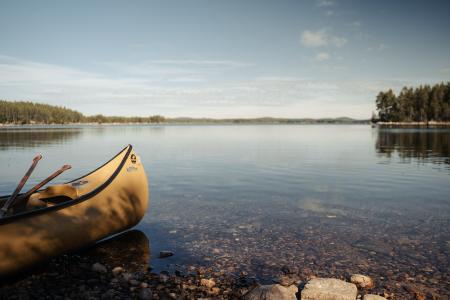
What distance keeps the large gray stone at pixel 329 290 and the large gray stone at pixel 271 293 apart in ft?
0.94

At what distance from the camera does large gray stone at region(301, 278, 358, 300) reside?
6480 millimetres

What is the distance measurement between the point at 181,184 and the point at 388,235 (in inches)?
485

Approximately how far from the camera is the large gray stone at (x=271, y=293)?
6465mm

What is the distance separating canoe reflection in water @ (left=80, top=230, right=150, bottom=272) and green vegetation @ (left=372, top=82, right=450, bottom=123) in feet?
578

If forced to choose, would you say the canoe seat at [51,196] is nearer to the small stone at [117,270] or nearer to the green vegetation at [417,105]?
the small stone at [117,270]

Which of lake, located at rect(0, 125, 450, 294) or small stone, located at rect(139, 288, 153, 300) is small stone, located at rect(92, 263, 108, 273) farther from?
small stone, located at rect(139, 288, 153, 300)

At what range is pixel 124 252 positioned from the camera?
9.53 meters

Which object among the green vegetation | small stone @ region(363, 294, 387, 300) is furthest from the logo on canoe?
the green vegetation

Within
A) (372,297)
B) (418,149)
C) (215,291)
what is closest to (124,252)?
(215,291)

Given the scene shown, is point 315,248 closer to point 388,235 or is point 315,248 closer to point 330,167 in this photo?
point 388,235

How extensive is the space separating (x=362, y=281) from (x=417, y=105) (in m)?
188

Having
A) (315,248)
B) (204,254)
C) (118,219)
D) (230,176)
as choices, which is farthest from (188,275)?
(230,176)

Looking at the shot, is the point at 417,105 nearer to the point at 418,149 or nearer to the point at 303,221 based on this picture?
the point at 418,149

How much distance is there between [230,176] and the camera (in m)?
22.8
